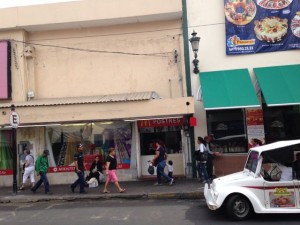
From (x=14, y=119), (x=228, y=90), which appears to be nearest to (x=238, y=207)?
(x=228, y=90)

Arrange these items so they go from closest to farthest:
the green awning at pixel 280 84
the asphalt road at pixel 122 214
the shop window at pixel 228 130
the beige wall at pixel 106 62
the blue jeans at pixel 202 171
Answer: the asphalt road at pixel 122 214
the green awning at pixel 280 84
the blue jeans at pixel 202 171
the shop window at pixel 228 130
the beige wall at pixel 106 62

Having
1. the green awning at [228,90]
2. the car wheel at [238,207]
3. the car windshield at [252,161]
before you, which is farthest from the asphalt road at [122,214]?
the green awning at [228,90]

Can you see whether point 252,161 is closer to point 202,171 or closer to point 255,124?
point 202,171

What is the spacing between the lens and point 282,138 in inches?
599

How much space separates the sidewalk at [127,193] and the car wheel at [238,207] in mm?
3613

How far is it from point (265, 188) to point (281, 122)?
7355 millimetres

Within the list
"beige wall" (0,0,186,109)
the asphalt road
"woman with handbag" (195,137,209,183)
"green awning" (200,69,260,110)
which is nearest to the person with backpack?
the asphalt road

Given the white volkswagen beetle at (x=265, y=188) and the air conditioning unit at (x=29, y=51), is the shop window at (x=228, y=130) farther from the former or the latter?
the air conditioning unit at (x=29, y=51)

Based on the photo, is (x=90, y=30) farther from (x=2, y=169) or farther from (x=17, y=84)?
(x=2, y=169)

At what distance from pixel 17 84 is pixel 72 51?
2.61 m

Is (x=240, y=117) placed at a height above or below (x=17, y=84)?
below

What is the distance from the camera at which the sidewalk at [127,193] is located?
12355mm

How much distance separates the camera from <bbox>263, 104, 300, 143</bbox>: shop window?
1524cm

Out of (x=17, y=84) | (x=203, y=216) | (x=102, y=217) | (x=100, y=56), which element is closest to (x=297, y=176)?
(x=203, y=216)
